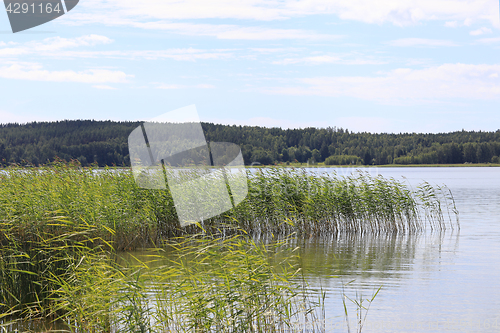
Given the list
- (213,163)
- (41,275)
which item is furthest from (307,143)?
(41,275)

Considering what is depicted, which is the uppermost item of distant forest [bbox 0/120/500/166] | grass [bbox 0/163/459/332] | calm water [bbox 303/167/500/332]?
distant forest [bbox 0/120/500/166]

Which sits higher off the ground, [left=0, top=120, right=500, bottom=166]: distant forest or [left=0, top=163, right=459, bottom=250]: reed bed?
[left=0, top=120, right=500, bottom=166]: distant forest

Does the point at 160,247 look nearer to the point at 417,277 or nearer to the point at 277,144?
the point at 417,277

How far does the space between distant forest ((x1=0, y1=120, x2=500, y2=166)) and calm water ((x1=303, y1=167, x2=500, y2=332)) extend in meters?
9.09

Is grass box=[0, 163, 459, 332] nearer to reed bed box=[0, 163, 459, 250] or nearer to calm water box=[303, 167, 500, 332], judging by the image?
reed bed box=[0, 163, 459, 250]

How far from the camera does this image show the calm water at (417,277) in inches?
303

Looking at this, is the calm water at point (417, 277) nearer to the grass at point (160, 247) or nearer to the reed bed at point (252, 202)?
the grass at point (160, 247)

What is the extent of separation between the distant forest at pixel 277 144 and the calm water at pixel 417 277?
9.09 m

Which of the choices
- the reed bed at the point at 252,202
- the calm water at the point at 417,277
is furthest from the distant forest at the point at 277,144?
the calm water at the point at 417,277

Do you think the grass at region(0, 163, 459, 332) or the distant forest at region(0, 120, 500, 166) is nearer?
the grass at region(0, 163, 459, 332)

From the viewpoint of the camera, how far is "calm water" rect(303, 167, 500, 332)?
25.2ft

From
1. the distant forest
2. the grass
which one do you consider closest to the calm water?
the grass

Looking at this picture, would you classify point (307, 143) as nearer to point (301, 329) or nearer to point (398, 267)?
point (398, 267)

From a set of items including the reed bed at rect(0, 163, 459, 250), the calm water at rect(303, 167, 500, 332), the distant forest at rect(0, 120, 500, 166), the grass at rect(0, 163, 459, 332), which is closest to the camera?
the grass at rect(0, 163, 459, 332)
